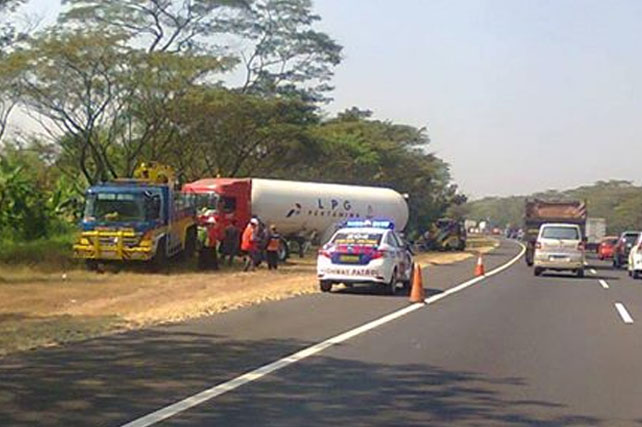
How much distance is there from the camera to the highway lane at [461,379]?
9.66 m

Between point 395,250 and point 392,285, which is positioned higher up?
point 395,250

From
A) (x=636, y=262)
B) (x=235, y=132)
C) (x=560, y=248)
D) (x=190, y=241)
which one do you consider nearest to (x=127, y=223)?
(x=190, y=241)

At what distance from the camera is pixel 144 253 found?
3123 centimetres

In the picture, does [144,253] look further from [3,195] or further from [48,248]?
[3,195]

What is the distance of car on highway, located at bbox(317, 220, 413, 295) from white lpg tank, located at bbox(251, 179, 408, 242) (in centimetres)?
1706

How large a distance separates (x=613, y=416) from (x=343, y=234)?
1529 centimetres

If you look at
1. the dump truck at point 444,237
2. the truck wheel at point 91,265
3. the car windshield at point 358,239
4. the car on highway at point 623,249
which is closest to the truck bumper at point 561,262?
the car on highway at point 623,249

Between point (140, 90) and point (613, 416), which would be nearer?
point (613, 416)

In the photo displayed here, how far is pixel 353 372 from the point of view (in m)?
12.2

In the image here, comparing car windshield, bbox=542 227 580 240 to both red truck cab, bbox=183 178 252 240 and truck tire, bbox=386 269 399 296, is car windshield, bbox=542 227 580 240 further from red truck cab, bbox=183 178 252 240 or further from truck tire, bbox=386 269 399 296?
red truck cab, bbox=183 178 252 240

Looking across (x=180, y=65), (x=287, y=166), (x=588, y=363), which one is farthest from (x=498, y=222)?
(x=588, y=363)

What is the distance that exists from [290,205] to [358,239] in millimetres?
19746

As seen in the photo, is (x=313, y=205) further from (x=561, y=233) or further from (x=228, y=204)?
(x=561, y=233)

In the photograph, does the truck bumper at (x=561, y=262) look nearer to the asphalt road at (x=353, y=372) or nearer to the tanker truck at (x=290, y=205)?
the tanker truck at (x=290, y=205)
